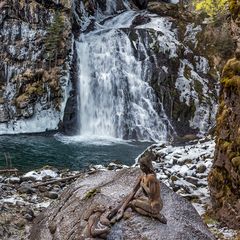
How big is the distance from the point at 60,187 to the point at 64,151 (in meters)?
10.7

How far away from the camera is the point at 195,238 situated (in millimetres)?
8508

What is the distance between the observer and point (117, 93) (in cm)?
3569

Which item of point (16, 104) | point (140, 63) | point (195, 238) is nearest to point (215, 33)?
point (140, 63)

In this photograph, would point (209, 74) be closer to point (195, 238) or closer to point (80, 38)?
point (80, 38)

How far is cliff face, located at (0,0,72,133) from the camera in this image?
117 ft

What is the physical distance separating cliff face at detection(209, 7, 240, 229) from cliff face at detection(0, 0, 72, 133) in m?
24.3

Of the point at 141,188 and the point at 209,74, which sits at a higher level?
the point at 209,74

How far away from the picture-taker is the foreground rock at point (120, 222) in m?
8.26

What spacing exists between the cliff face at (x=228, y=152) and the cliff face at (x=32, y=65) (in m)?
24.3

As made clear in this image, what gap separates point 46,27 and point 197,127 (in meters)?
15.9

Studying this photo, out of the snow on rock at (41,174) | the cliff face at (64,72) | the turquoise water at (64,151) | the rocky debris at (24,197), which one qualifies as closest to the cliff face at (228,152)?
the rocky debris at (24,197)

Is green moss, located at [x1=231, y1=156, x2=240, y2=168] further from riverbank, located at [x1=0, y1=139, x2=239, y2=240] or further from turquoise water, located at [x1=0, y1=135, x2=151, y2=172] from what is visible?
turquoise water, located at [x1=0, y1=135, x2=151, y2=172]

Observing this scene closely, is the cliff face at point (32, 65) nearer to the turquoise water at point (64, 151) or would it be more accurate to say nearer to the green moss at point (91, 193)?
the turquoise water at point (64, 151)

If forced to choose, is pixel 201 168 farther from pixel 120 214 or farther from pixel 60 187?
pixel 120 214
